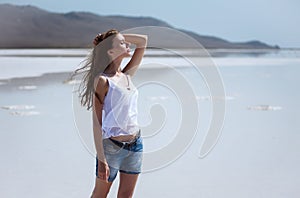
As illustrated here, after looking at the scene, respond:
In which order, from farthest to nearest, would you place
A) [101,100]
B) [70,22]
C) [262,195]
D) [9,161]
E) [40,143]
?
[70,22] → [40,143] → [9,161] → [262,195] → [101,100]

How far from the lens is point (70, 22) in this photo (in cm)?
11975

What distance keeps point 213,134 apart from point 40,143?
6.72 feet

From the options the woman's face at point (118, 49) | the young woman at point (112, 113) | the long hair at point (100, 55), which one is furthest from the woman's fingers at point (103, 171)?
the woman's face at point (118, 49)

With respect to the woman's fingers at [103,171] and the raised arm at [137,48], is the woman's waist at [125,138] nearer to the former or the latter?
the woman's fingers at [103,171]

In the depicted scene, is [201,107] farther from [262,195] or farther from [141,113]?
[262,195]

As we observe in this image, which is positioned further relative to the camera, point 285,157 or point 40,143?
point 40,143

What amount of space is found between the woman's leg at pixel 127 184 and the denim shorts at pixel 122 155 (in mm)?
29

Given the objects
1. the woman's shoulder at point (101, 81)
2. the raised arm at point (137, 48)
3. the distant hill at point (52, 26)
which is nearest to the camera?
the woman's shoulder at point (101, 81)

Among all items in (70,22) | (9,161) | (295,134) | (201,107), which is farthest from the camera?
(70,22)

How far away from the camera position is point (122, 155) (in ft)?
9.27

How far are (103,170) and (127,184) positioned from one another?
0.23 metres

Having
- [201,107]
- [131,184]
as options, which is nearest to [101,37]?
[131,184]

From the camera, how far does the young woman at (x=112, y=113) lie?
9.01ft

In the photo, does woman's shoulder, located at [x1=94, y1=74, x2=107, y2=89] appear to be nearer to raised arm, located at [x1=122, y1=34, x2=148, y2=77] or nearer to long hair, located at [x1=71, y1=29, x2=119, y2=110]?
long hair, located at [x1=71, y1=29, x2=119, y2=110]
